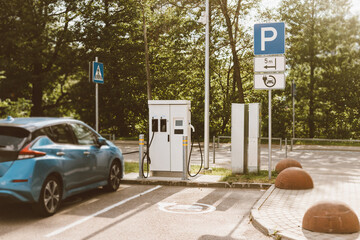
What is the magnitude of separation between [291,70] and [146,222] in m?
25.5

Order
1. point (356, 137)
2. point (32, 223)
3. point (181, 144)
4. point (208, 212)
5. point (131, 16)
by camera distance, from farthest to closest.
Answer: point (131, 16), point (356, 137), point (181, 144), point (208, 212), point (32, 223)

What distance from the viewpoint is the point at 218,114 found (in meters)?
29.8

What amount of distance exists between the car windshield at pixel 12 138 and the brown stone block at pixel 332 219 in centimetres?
441

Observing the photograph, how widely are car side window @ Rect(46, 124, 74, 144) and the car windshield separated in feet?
1.52

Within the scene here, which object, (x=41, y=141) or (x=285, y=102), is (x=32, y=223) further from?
(x=285, y=102)

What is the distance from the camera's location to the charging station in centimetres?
1115

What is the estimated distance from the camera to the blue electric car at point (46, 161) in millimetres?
6582

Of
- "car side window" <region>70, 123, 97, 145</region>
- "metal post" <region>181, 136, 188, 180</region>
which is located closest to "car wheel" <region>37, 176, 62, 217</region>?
"car side window" <region>70, 123, 97, 145</region>

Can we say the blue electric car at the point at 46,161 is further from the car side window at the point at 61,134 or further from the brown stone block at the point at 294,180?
the brown stone block at the point at 294,180

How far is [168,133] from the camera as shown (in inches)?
443

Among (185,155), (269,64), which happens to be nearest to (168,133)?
(185,155)

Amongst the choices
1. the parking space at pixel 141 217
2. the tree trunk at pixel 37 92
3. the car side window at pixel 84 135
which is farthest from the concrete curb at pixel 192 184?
the tree trunk at pixel 37 92

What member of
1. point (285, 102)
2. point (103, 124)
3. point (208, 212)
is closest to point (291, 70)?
point (285, 102)

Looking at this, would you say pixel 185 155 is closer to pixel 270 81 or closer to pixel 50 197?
pixel 270 81
